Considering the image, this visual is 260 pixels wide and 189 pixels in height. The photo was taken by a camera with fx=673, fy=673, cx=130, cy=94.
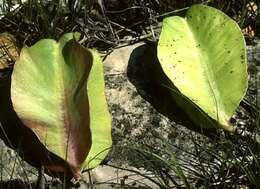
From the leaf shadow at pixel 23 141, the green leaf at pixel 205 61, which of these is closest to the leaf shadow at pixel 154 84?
the green leaf at pixel 205 61

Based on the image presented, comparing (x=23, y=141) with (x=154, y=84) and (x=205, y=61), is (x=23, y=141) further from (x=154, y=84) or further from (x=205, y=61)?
(x=205, y=61)

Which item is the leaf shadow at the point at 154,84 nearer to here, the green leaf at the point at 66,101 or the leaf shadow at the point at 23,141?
the green leaf at the point at 66,101

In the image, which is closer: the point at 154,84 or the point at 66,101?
the point at 66,101

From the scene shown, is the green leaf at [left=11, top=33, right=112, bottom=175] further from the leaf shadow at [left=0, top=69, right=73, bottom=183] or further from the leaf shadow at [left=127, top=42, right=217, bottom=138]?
the leaf shadow at [left=127, top=42, right=217, bottom=138]

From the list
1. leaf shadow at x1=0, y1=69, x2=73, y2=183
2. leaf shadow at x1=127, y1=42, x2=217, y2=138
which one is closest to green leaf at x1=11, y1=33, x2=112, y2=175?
leaf shadow at x1=0, y1=69, x2=73, y2=183

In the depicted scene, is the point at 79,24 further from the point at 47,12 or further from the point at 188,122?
the point at 188,122

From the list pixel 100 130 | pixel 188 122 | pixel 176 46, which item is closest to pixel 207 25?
pixel 176 46

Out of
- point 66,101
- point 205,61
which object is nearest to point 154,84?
point 205,61
